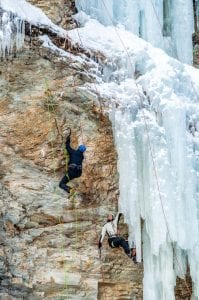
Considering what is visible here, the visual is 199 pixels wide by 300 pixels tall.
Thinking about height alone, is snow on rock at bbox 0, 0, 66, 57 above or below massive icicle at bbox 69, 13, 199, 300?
above

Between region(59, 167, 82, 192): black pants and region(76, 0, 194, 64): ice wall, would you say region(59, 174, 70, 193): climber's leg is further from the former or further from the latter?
region(76, 0, 194, 64): ice wall

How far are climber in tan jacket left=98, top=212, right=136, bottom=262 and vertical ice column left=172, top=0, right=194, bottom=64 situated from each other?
12.9ft

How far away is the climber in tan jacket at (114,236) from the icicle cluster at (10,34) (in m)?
2.92

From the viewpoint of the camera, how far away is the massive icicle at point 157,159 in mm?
8586

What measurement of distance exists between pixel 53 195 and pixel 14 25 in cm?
267

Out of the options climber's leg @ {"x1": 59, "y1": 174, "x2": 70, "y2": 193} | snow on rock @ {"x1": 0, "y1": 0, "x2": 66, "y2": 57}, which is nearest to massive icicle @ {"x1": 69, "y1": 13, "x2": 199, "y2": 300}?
climber's leg @ {"x1": 59, "y1": 174, "x2": 70, "y2": 193}

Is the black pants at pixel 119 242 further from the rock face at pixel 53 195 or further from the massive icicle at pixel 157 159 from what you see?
the massive icicle at pixel 157 159

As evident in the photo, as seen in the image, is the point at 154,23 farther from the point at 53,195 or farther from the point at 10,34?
the point at 53,195

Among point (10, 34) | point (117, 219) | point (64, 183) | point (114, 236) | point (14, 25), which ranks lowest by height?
point (114, 236)

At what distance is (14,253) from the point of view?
885 cm

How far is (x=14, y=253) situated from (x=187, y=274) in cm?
253

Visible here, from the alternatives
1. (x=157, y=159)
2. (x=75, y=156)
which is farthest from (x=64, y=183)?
(x=157, y=159)

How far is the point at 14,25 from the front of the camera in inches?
374

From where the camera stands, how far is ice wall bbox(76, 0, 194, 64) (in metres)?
10.8
